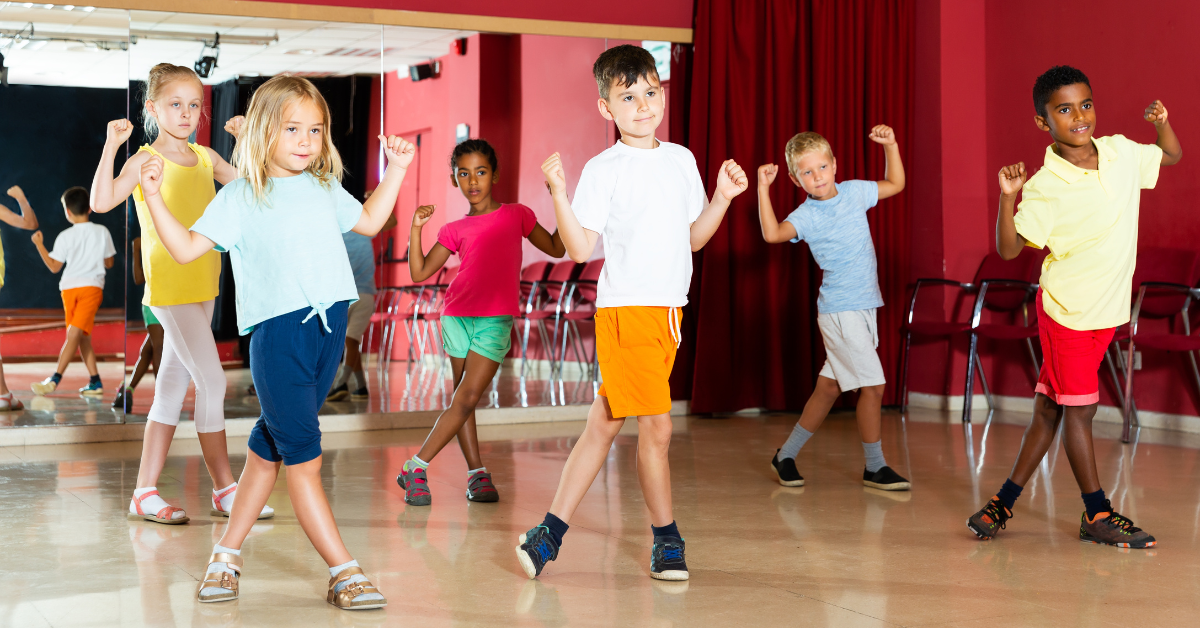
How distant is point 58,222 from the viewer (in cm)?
462

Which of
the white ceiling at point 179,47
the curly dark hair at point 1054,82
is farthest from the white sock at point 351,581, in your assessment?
the white ceiling at point 179,47

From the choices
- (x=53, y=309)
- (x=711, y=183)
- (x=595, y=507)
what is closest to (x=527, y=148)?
(x=711, y=183)

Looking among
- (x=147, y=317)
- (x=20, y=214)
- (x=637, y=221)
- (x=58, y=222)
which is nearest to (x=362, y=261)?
(x=147, y=317)

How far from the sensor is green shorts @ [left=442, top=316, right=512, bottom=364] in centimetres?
324

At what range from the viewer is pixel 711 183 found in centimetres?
539

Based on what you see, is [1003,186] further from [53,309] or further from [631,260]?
[53,309]

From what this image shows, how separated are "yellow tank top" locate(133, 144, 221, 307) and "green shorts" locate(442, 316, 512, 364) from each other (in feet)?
2.31

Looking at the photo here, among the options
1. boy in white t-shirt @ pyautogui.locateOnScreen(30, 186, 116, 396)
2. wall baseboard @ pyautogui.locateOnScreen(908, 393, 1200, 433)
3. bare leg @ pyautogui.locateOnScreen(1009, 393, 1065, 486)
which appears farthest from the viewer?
wall baseboard @ pyautogui.locateOnScreen(908, 393, 1200, 433)

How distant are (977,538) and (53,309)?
388cm

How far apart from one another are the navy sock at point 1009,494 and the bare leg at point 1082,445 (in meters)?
0.15

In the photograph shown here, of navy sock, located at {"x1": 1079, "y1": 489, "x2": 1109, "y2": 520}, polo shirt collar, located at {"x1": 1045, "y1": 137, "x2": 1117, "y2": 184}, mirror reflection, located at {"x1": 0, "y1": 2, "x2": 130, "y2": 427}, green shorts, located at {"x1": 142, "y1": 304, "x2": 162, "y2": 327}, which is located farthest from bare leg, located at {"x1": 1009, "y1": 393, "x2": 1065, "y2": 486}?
mirror reflection, located at {"x1": 0, "y1": 2, "x2": 130, "y2": 427}

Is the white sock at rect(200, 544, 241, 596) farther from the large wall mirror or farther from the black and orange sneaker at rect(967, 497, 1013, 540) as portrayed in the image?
the large wall mirror

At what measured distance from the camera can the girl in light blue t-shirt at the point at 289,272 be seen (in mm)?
2119

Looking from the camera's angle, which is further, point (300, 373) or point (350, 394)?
point (350, 394)
